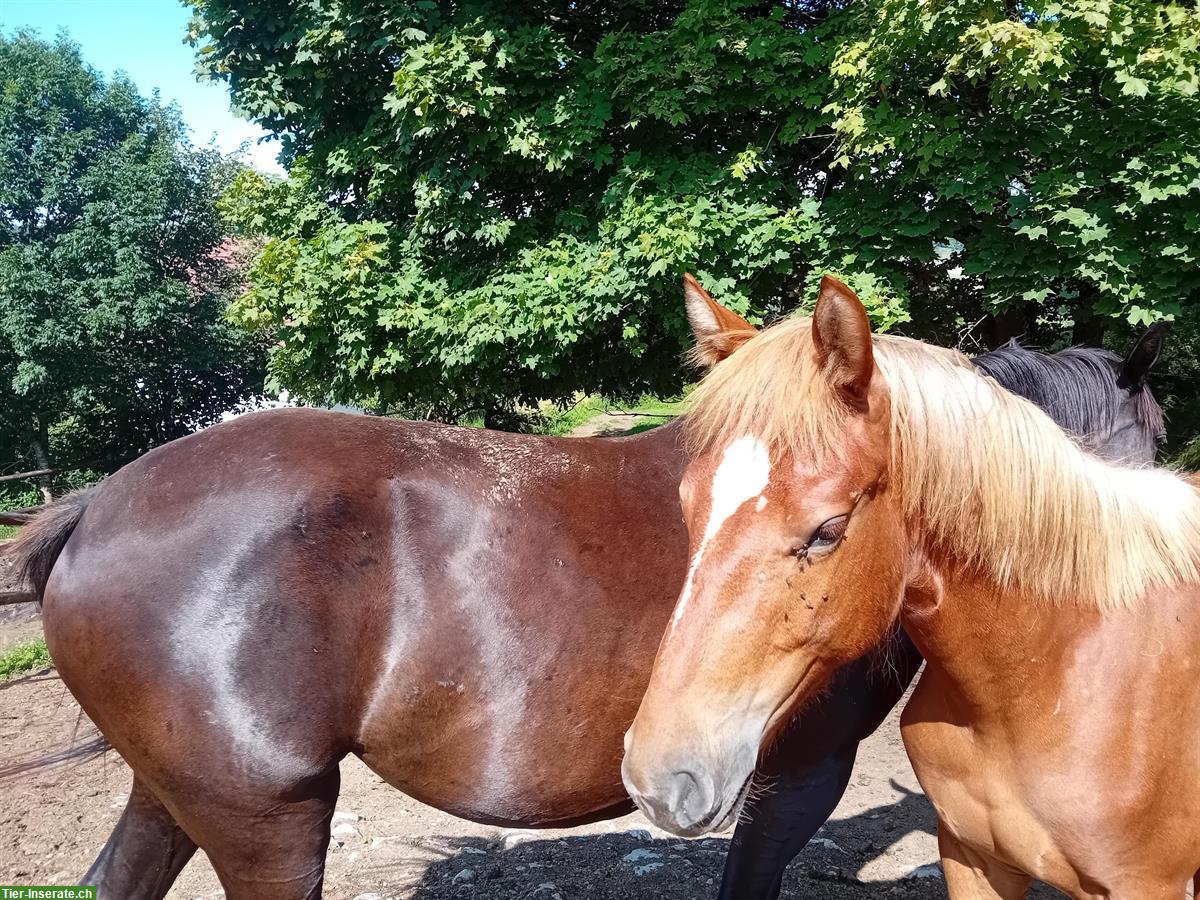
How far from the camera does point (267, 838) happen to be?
1.81 metres

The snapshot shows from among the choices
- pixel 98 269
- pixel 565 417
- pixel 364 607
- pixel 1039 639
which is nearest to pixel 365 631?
pixel 364 607

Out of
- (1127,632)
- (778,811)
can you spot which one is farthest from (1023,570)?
(778,811)

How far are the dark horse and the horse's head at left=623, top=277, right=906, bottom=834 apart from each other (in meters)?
0.43

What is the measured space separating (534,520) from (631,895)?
2.01 m

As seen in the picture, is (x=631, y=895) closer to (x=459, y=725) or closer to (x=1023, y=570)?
(x=459, y=725)

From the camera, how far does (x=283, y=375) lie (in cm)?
820

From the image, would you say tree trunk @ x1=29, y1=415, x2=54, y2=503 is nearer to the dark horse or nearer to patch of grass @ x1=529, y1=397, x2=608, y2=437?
patch of grass @ x1=529, y1=397, x2=608, y2=437

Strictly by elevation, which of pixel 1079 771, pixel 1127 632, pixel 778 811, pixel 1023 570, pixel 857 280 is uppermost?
pixel 857 280

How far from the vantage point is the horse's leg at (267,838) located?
179 centimetres

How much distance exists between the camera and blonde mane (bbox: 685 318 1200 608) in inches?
55.1

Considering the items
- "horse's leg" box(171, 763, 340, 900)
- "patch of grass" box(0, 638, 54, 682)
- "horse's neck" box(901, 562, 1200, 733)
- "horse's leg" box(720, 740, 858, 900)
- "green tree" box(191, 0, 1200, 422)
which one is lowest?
"patch of grass" box(0, 638, 54, 682)

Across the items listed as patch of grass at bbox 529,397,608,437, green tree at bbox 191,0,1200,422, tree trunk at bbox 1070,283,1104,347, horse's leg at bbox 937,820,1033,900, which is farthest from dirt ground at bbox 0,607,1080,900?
patch of grass at bbox 529,397,608,437

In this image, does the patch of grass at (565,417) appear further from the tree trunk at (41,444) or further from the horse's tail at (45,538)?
the horse's tail at (45,538)

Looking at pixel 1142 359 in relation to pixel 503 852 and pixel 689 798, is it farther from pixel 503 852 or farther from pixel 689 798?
pixel 503 852
